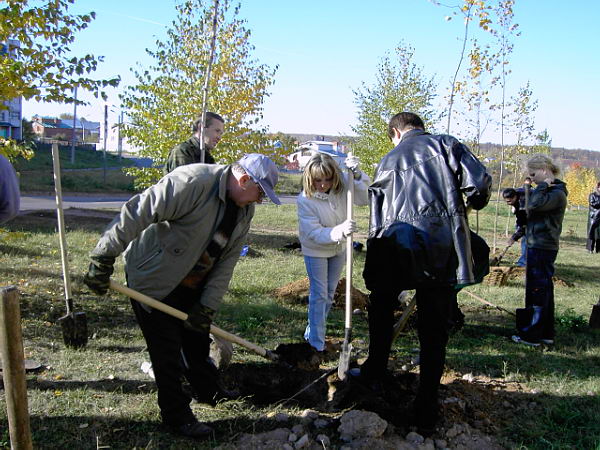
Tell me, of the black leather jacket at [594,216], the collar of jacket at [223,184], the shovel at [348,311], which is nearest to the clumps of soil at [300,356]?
the shovel at [348,311]

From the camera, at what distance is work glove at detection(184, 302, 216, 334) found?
3543 mm

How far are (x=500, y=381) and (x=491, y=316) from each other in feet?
8.47

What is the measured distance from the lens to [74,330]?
4785 mm

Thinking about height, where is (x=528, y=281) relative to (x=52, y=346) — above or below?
above

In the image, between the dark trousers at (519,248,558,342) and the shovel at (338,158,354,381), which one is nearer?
the shovel at (338,158,354,381)

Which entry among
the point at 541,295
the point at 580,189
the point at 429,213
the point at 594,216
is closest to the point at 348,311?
the point at 429,213

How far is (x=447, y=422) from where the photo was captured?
3621 mm

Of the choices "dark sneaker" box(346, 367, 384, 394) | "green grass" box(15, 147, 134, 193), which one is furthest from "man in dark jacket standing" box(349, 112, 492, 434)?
"green grass" box(15, 147, 134, 193)

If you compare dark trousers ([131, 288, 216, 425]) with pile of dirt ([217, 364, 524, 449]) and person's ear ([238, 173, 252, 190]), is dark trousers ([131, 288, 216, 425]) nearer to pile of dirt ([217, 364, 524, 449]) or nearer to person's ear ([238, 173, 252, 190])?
pile of dirt ([217, 364, 524, 449])

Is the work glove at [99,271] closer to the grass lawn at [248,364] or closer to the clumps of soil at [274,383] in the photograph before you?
the grass lawn at [248,364]

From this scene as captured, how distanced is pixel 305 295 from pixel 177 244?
390 cm

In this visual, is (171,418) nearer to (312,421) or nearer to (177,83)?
(312,421)

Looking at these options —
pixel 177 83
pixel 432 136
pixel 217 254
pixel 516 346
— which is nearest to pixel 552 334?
pixel 516 346

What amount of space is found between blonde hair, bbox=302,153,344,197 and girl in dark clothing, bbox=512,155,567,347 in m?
2.28
